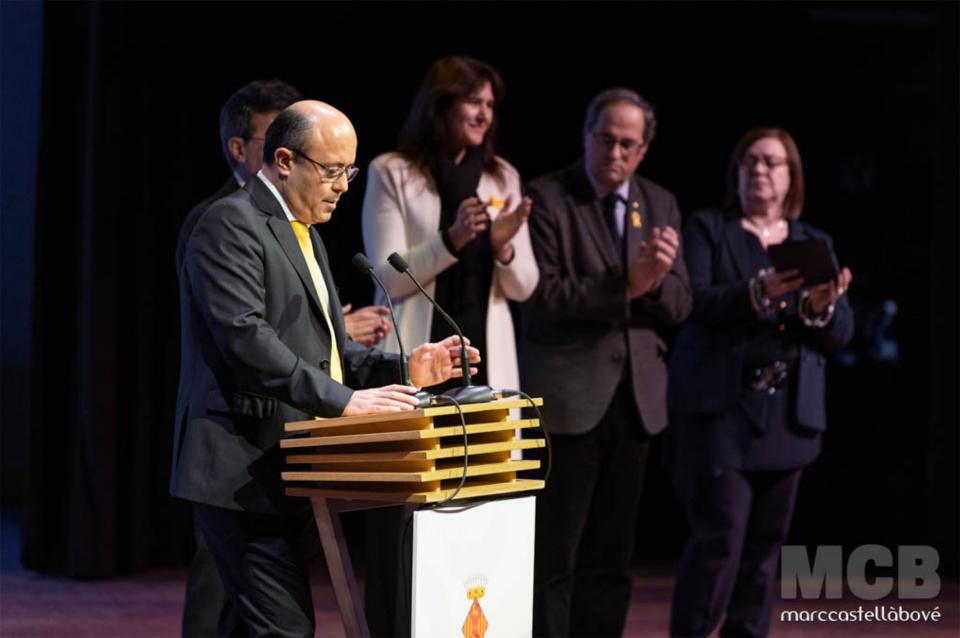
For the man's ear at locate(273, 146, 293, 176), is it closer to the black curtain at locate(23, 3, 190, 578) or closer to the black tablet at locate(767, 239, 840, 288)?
the black tablet at locate(767, 239, 840, 288)

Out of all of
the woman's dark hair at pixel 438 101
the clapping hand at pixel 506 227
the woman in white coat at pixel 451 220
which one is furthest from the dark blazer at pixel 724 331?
the woman's dark hair at pixel 438 101

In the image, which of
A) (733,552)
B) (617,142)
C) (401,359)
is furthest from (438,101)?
(733,552)

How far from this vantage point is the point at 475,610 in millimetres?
2521

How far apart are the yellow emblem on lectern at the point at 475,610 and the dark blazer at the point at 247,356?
1.28 ft

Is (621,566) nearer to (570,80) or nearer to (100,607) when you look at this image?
(100,607)

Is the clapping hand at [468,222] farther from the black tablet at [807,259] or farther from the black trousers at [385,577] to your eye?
the black tablet at [807,259]

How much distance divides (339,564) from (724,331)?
191 centimetres

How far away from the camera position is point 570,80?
5.91m

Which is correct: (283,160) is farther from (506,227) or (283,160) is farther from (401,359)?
(506,227)

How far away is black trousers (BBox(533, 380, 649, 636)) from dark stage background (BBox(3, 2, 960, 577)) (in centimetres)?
211

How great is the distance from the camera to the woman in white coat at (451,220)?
3689mm

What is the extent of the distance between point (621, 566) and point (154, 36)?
10.1 ft

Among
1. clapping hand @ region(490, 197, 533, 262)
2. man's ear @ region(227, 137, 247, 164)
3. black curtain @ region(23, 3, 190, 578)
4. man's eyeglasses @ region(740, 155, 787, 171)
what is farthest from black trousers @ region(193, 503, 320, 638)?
black curtain @ region(23, 3, 190, 578)

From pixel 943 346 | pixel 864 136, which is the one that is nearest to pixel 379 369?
pixel 943 346
